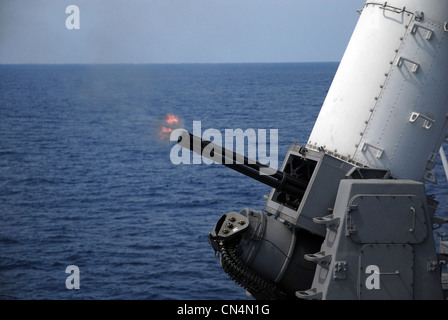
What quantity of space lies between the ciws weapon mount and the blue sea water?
10.5ft

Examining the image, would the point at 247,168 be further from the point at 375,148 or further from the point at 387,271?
the point at 387,271

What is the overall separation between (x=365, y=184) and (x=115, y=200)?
45.6 m

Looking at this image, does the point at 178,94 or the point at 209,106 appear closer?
the point at 209,106

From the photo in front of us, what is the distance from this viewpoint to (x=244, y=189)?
184 ft

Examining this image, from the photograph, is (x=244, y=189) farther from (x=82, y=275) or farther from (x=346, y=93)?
(x=346, y=93)

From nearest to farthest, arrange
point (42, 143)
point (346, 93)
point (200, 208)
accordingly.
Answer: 1. point (346, 93)
2. point (200, 208)
3. point (42, 143)

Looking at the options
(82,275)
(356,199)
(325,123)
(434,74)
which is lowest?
(82,275)

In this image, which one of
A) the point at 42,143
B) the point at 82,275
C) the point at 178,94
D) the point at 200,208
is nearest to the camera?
the point at 82,275

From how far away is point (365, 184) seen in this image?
14.1 meters

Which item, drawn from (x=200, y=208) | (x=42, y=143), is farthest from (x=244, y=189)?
(x=42, y=143)

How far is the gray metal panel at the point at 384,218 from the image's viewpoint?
14.0m

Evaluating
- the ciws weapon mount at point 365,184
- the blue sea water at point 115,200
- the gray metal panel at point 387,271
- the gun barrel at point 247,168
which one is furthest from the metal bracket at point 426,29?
the blue sea water at point 115,200

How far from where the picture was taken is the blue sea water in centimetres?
3909
